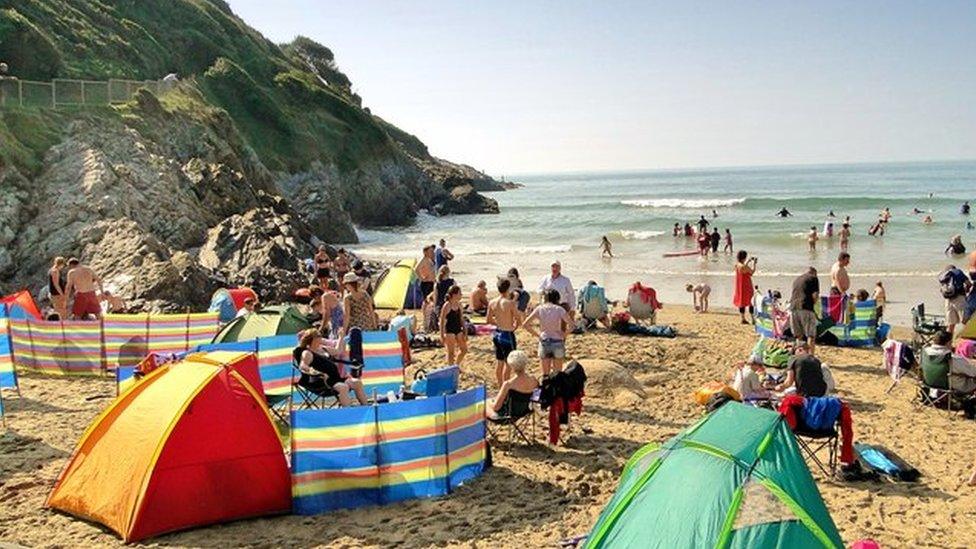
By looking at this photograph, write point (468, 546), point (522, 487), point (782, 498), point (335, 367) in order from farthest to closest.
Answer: point (335, 367)
point (522, 487)
point (468, 546)
point (782, 498)

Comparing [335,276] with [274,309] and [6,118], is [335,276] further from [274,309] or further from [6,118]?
[6,118]

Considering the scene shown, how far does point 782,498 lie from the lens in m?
5.17

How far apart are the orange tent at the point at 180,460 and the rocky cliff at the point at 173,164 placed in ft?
31.0

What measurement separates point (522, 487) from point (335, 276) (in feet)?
40.9

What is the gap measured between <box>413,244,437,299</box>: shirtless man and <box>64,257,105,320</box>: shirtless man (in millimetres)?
5745

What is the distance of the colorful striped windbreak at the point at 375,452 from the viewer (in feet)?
23.2

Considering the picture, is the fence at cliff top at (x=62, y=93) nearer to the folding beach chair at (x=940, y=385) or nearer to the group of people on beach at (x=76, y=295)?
the group of people on beach at (x=76, y=295)

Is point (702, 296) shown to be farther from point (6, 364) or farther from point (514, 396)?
point (6, 364)

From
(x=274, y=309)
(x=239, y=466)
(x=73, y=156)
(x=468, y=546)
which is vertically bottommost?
(x=468, y=546)

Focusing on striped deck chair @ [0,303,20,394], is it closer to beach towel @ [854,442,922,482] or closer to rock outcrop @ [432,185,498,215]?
beach towel @ [854,442,922,482]

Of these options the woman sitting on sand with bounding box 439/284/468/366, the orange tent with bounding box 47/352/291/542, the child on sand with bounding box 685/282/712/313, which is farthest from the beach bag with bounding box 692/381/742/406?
the child on sand with bounding box 685/282/712/313

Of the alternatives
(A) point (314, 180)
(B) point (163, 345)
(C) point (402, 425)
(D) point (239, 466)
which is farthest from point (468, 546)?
(A) point (314, 180)

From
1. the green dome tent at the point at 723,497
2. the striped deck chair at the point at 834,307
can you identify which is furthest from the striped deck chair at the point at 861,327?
the green dome tent at the point at 723,497

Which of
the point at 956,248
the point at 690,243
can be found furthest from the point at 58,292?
the point at 690,243
